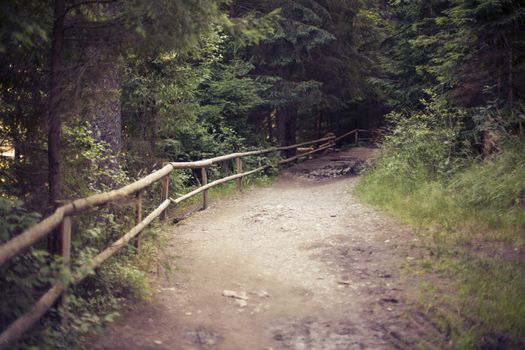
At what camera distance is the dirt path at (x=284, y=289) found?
4805 mm

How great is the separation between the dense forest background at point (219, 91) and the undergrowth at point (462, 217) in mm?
57

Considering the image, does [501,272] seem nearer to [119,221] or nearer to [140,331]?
[140,331]

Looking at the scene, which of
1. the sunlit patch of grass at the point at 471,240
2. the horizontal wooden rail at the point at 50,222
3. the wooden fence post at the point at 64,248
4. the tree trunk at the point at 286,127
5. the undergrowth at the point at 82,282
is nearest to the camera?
the horizontal wooden rail at the point at 50,222

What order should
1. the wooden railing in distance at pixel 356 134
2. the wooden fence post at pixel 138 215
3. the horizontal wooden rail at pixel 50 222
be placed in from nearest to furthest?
the horizontal wooden rail at pixel 50 222 → the wooden fence post at pixel 138 215 → the wooden railing in distance at pixel 356 134

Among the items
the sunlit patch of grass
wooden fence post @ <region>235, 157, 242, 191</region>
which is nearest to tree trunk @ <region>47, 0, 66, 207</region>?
the sunlit patch of grass

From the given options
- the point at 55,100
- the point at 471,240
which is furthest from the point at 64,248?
the point at 471,240

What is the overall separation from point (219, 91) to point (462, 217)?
9.54 metres

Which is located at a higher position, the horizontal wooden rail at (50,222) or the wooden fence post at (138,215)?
the horizontal wooden rail at (50,222)

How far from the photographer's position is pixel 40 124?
206 inches

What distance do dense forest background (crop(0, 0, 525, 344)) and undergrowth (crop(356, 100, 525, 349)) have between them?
0.19 ft

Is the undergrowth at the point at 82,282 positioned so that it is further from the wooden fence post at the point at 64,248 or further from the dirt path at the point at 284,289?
the dirt path at the point at 284,289

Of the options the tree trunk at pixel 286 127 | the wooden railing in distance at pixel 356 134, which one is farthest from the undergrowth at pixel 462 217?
the wooden railing in distance at pixel 356 134

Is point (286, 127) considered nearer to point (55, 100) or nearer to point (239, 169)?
point (239, 169)

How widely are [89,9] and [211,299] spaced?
3621 mm
